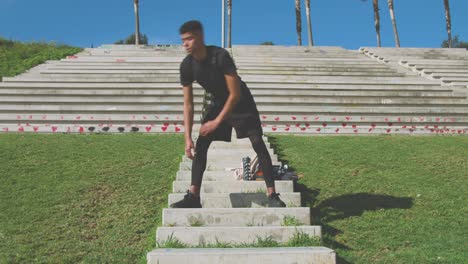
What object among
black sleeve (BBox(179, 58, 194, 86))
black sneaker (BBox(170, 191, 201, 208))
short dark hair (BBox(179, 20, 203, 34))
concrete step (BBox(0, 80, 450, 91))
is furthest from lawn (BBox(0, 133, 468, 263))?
concrete step (BBox(0, 80, 450, 91))

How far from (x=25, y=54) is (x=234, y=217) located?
54.1ft

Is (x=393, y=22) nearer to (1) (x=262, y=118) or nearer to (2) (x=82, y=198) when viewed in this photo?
(1) (x=262, y=118)

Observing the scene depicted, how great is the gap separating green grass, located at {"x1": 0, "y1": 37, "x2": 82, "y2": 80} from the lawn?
A: 337 inches

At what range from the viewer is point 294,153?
7.03 metres

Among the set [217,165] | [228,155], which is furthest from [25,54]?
[217,165]

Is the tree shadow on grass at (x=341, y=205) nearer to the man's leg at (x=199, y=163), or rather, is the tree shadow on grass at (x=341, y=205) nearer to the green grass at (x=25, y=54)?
the man's leg at (x=199, y=163)

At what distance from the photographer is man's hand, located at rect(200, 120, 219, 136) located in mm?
3787

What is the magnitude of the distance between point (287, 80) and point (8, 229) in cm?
1018

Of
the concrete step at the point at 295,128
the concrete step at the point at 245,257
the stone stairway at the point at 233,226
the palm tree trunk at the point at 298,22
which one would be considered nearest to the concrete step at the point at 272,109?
the concrete step at the point at 295,128

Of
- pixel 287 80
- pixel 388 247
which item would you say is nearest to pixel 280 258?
pixel 388 247

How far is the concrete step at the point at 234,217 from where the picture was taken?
3889mm

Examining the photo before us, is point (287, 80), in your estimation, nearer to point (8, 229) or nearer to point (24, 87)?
point (24, 87)

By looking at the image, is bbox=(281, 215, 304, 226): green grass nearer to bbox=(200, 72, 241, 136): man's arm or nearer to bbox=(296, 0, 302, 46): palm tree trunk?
bbox=(200, 72, 241, 136): man's arm

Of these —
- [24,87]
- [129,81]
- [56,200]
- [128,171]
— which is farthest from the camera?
[129,81]
